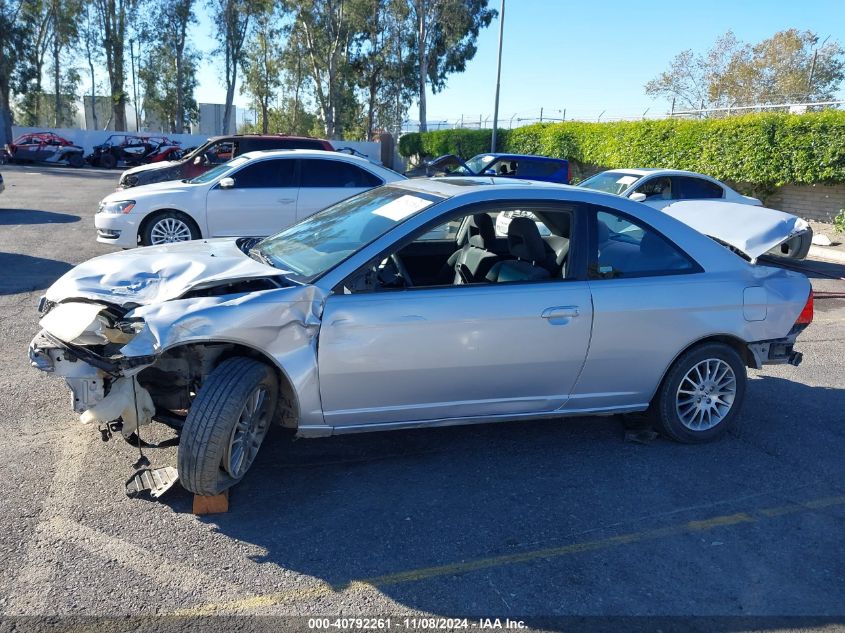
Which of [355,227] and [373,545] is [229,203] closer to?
[355,227]

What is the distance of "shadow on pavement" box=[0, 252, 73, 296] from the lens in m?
8.16

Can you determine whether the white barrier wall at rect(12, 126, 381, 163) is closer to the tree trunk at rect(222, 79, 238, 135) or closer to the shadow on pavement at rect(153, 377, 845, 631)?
the tree trunk at rect(222, 79, 238, 135)

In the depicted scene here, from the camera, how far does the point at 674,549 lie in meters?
3.48

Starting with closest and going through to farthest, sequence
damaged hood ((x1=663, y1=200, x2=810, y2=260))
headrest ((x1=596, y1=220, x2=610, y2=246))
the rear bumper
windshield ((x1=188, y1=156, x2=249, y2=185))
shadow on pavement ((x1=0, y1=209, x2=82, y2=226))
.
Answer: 1. headrest ((x1=596, y1=220, x2=610, y2=246))
2. the rear bumper
3. damaged hood ((x1=663, y1=200, x2=810, y2=260))
4. windshield ((x1=188, y1=156, x2=249, y2=185))
5. shadow on pavement ((x1=0, y1=209, x2=82, y2=226))

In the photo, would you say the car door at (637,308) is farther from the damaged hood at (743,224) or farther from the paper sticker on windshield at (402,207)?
the damaged hood at (743,224)

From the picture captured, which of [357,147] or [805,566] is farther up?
[357,147]

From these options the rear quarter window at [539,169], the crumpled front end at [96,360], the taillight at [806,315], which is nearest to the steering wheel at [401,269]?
the crumpled front end at [96,360]

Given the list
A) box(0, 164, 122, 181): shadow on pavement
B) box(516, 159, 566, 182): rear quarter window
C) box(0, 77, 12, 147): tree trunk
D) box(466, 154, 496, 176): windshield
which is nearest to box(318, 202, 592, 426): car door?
box(466, 154, 496, 176): windshield

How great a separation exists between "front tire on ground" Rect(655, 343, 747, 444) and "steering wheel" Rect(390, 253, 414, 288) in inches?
70.8

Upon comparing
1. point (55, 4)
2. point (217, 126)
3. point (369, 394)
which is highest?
point (55, 4)

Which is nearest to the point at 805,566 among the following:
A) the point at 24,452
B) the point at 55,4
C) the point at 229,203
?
the point at 24,452

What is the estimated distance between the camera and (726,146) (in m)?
17.3

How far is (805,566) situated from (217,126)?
60.1m

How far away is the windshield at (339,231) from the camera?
4.07 m
